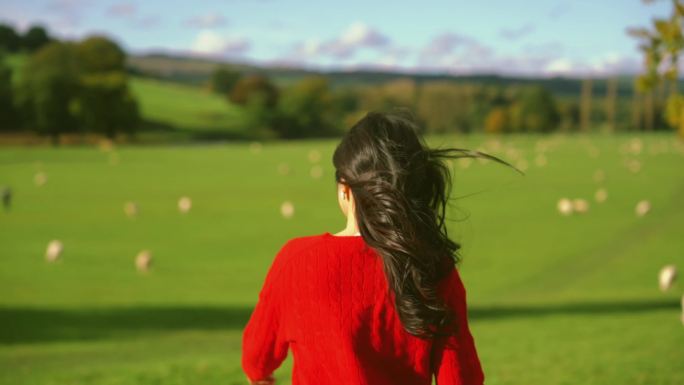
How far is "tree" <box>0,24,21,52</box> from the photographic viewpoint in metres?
154

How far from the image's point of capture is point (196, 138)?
12419 centimetres

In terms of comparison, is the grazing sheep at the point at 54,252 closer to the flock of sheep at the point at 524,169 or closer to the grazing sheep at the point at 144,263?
the flock of sheep at the point at 524,169

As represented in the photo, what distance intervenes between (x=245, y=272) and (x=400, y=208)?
1939 cm

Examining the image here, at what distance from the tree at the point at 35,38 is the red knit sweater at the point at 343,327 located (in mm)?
167274

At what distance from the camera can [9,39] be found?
156750mm

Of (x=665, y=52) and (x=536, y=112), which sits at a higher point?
(x=665, y=52)

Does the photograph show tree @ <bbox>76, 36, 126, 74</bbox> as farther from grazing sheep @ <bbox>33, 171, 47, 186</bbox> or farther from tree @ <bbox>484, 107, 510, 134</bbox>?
grazing sheep @ <bbox>33, 171, 47, 186</bbox>

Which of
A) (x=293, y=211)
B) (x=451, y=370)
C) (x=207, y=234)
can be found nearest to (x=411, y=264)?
(x=451, y=370)

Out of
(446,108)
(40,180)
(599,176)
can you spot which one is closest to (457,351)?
(40,180)

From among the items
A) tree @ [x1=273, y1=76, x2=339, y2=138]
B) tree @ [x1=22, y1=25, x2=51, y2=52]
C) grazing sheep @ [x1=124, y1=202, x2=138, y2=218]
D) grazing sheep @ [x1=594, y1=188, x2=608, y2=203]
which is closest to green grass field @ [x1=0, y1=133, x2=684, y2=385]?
grazing sheep @ [x1=124, y1=202, x2=138, y2=218]

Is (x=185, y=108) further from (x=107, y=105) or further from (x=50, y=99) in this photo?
(x=50, y=99)

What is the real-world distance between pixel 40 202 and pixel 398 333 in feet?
117

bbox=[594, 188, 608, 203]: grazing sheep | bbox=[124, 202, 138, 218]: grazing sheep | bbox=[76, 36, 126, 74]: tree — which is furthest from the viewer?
bbox=[76, 36, 126, 74]: tree

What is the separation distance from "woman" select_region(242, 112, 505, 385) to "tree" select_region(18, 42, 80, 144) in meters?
101
